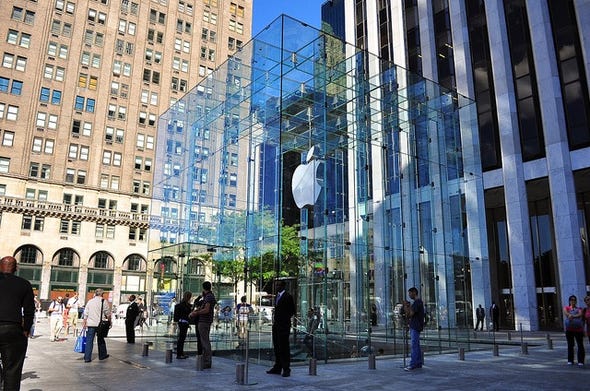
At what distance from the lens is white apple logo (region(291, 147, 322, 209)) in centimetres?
1522

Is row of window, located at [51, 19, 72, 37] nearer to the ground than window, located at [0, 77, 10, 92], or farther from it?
farther from it

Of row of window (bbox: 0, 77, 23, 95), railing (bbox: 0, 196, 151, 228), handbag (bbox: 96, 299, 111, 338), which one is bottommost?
handbag (bbox: 96, 299, 111, 338)

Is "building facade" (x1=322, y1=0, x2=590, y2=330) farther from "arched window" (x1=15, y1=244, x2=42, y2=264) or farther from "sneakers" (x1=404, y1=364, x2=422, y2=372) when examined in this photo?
"arched window" (x1=15, y1=244, x2=42, y2=264)

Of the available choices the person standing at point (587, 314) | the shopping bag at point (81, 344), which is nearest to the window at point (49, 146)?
the shopping bag at point (81, 344)

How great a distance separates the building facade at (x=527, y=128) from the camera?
28.5 metres

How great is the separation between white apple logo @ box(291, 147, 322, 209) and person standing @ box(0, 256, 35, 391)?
9.86 meters

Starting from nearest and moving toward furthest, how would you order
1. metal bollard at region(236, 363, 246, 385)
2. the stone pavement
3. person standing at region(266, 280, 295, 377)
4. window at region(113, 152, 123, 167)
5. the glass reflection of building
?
1. the stone pavement
2. metal bollard at region(236, 363, 246, 385)
3. person standing at region(266, 280, 295, 377)
4. the glass reflection of building
5. window at region(113, 152, 123, 167)

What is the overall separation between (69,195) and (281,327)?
5148cm

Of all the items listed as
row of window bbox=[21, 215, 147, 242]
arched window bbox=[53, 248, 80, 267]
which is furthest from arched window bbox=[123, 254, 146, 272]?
arched window bbox=[53, 248, 80, 267]

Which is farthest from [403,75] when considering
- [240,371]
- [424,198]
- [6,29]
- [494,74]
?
[6,29]

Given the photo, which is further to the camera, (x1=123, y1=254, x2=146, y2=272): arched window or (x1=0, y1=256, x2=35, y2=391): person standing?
(x1=123, y1=254, x2=146, y2=272): arched window

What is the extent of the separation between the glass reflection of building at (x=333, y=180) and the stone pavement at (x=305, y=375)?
2577mm

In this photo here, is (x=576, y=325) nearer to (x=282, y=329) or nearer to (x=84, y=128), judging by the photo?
(x=282, y=329)

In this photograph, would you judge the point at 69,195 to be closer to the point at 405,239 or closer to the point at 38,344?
the point at 38,344
